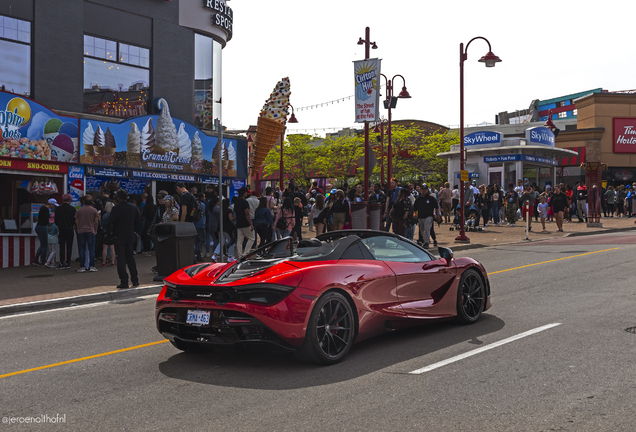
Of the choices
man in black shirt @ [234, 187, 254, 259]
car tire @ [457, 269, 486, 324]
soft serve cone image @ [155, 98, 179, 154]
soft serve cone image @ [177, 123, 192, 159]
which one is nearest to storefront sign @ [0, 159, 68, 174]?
soft serve cone image @ [155, 98, 179, 154]

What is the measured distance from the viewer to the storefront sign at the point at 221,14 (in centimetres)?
2388

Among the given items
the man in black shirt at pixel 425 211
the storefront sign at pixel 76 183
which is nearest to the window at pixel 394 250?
the man in black shirt at pixel 425 211

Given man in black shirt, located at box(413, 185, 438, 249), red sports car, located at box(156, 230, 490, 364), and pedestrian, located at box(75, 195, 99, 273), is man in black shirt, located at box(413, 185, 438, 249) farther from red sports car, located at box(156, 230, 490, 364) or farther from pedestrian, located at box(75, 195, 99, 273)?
red sports car, located at box(156, 230, 490, 364)

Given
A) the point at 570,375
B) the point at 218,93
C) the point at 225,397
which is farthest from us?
the point at 218,93

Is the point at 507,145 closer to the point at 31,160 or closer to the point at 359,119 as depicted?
the point at 359,119

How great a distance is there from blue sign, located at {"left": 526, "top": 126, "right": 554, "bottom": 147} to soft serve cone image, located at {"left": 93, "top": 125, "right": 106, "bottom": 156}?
2405 cm

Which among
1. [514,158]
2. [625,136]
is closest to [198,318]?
[514,158]

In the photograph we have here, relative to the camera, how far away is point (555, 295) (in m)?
9.64

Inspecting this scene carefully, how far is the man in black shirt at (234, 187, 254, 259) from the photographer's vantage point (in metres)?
15.1

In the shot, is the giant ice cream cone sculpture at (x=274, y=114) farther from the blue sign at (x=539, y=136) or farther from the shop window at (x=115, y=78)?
the blue sign at (x=539, y=136)

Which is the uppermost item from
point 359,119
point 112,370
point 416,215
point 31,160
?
point 359,119

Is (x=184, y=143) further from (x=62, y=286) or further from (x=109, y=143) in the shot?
(x=62, y=286)

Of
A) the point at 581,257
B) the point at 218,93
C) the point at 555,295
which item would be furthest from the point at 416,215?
the point at 218,93

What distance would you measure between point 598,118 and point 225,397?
50837 mm
